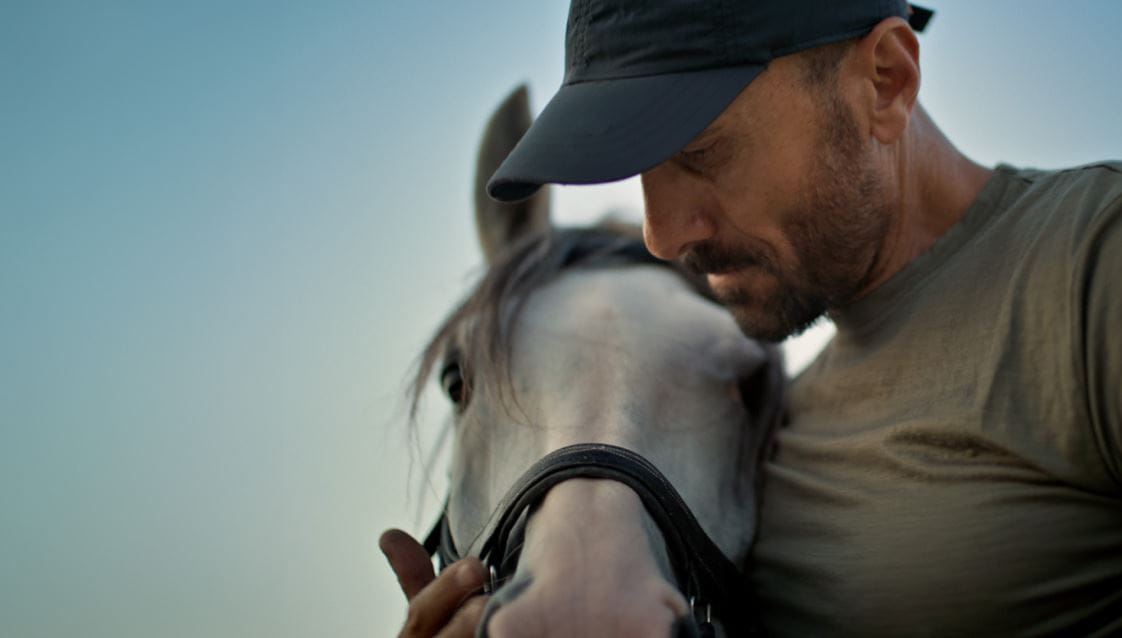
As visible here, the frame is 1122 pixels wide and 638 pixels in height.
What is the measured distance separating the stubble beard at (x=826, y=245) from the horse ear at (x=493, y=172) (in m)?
0.80

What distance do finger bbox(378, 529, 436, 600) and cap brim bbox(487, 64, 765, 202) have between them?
51 cm

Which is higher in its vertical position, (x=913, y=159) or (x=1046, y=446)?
(x=913, y=159)

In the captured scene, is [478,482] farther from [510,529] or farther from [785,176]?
[785,176]

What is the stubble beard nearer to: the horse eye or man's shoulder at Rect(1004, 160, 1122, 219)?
man's shoulder at Rect(1004, 160, 1122, 219)

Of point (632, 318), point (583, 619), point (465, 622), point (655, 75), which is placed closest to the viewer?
point (583, 619)

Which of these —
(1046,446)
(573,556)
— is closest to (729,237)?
(1046,446)

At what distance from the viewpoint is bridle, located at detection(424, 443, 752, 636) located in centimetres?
115

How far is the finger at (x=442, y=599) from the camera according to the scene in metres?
1.10

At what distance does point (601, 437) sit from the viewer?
4.16 ft

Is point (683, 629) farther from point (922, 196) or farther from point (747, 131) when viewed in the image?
point (922, 196)

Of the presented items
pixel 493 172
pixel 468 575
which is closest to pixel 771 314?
pixel 468 575

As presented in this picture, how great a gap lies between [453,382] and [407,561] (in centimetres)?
44

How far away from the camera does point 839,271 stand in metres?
1.46

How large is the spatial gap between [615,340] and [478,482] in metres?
0.31
